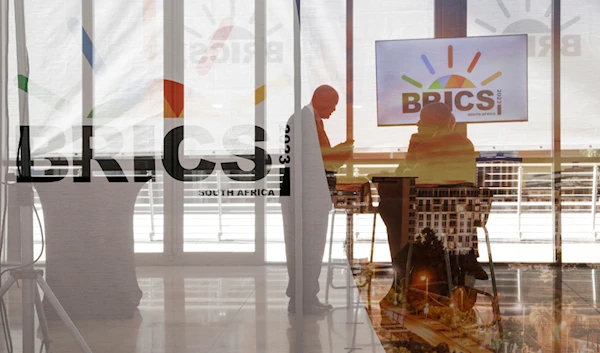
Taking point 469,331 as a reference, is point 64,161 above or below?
above

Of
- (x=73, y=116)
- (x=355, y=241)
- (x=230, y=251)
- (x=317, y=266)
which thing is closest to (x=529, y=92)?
(x=355, y=241)

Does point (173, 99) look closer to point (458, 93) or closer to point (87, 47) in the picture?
point (87, 47)

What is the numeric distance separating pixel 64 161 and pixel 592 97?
2475 mm

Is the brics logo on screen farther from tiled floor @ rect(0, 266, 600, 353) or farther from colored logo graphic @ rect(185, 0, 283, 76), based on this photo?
tiled floor @ rect(0, 266, 600, 353)

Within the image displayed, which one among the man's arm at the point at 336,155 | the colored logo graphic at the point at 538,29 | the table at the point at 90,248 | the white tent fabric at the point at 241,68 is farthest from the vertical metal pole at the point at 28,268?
the colored logo graphic at the point at 538,29

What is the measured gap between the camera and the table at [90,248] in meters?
2.85

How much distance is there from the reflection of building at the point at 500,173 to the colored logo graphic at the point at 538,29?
19.2 inches

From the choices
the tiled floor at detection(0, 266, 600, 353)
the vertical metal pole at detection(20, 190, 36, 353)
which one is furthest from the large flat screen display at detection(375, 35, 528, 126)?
the vertical metal pole at detection(20, 190, 36, 353)

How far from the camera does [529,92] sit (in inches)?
106

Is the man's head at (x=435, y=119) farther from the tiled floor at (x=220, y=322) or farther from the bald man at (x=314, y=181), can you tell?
the tiled floor at (x=220, y=322)

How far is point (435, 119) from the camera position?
2.72 m

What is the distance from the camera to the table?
285cm

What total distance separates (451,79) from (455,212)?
606 millimetres

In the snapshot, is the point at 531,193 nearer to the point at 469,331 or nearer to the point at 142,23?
the point at 469,331
